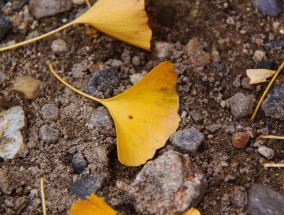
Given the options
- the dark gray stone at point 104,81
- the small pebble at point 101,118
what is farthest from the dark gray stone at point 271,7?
the small pebble at point 101,118

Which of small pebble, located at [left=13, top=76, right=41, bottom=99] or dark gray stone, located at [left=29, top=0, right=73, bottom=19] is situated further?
dark gray stone, located at [left=29, top=0, right=73, bottom=19]

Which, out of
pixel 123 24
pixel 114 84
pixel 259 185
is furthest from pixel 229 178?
pixel 123 24

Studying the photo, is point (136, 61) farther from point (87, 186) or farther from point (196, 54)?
point (87, 186)

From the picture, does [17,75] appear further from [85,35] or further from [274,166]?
[274,166]

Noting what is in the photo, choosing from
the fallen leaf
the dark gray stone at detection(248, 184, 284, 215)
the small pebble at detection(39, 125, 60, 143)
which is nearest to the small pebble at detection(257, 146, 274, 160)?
the dark gray stone at detection(248, 184, 284, 215)

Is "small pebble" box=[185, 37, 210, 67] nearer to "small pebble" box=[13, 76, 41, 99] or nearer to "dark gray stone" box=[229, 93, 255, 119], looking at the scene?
"dark gray stone" box=[229, 93, 255, 119]
